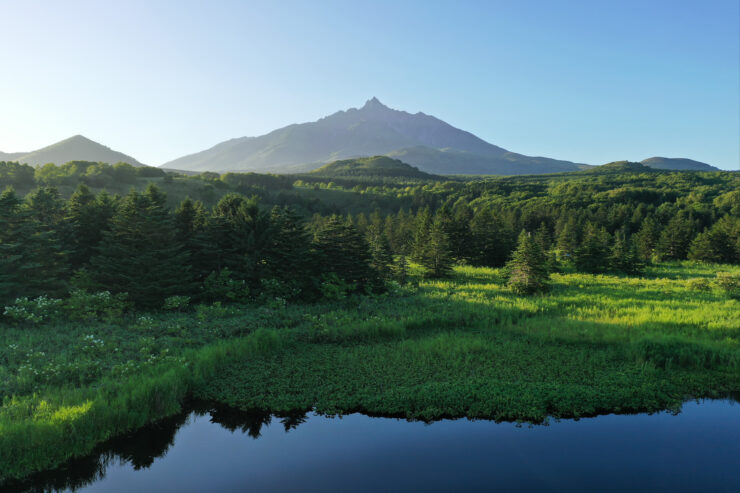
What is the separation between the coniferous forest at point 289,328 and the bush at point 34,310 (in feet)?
0.36

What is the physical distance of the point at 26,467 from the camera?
9398mm

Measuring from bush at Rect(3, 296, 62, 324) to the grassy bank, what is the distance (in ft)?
3.46

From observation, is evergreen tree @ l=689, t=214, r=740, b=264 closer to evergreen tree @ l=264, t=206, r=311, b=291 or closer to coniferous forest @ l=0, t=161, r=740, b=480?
coniferous forest @ l=0, t=161, r=740, b=480

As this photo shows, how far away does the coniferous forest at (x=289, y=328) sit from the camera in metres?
12.9

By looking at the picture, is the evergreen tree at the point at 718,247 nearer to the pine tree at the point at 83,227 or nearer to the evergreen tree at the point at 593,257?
the evergreen tree at the point at 593,257

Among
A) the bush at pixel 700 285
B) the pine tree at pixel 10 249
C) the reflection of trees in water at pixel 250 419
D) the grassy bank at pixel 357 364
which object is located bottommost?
the reflection of trees in water at pixel 250 419

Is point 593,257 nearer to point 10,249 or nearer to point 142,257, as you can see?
point 142,257

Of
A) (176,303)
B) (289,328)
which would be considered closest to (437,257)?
(289,328)

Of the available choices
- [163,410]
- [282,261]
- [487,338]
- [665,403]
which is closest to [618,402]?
[665,403]

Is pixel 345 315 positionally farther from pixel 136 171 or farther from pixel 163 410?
pixel 136 171

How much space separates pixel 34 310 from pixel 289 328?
13133mm

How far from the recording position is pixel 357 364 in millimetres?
16234

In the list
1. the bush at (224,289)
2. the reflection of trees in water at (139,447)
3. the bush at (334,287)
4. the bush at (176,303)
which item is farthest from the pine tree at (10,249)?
the bush at (334,287)

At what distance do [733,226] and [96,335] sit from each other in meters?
85.2
